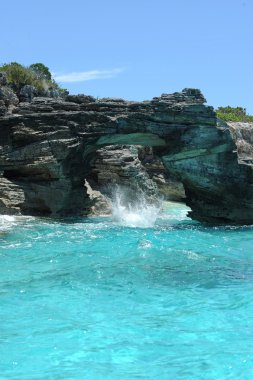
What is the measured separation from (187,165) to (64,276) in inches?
503

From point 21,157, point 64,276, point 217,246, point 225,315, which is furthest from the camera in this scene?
point 21,157

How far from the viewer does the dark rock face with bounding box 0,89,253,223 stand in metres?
22.2

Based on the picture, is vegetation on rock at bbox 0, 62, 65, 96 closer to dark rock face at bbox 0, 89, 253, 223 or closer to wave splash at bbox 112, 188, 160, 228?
dark rock face at bbox 0, 89, 253, 223

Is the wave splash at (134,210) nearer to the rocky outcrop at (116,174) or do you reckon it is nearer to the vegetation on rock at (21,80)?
the rocky outcrop at (116,174)

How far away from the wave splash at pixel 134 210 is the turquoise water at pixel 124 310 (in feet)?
31.1

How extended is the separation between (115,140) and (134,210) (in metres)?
6.96

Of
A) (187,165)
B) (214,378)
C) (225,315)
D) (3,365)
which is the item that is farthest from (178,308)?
(187,165)

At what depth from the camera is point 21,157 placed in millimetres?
22156

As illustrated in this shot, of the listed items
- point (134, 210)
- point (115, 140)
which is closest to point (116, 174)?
point (134, 210)

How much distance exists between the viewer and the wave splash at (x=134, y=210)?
83.0 ft

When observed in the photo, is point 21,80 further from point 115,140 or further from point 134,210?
point 134,210

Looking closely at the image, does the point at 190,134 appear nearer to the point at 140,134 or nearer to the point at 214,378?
the point at 140,134

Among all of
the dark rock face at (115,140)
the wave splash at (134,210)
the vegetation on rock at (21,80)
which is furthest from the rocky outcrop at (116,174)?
the dark rock face at (115,140)

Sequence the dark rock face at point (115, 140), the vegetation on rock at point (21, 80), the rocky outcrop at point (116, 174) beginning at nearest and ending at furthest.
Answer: the dark rock face at point (115, 140), the vegetation on rock at point (21, 80), the rocky outcrop at point (116, 174)
